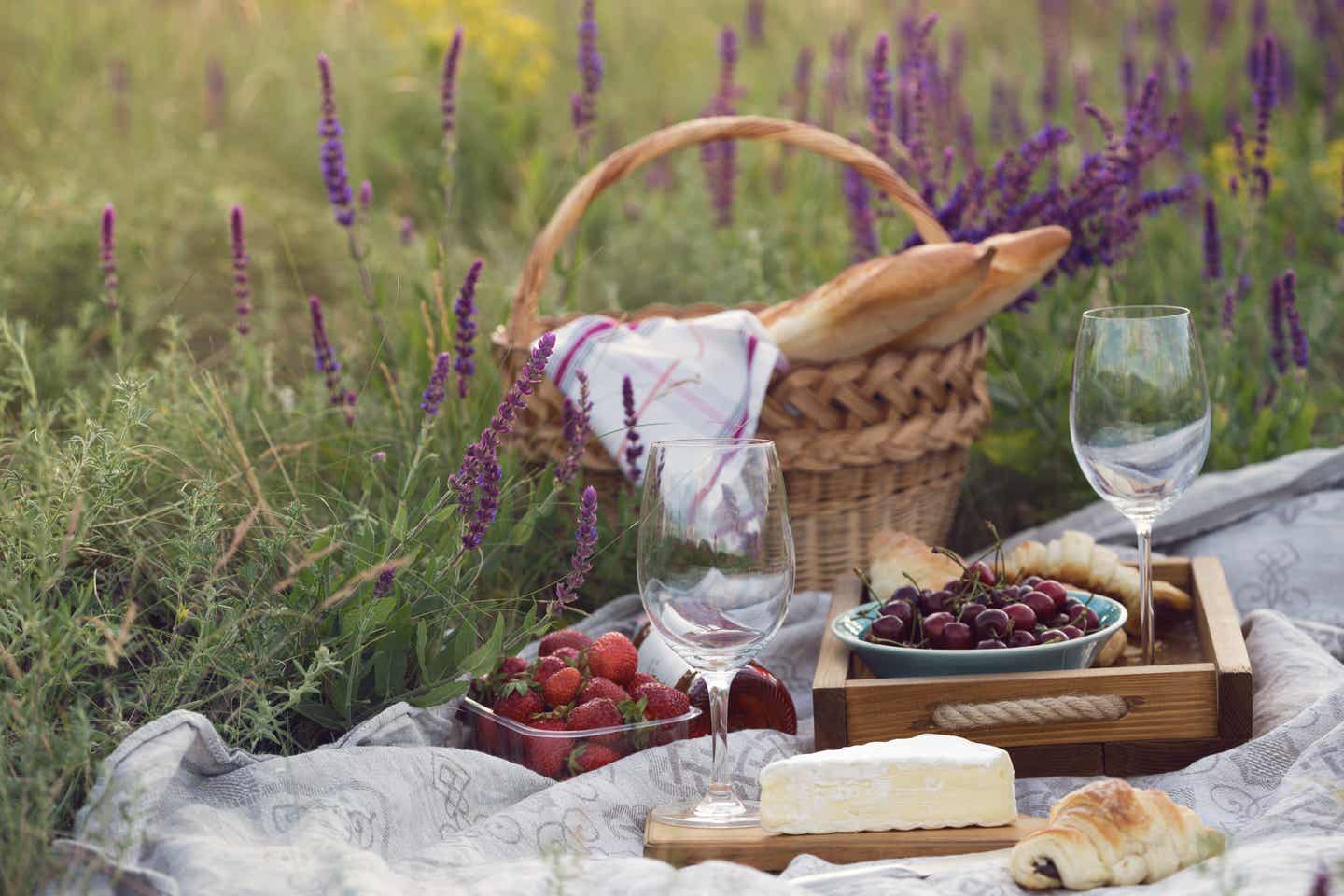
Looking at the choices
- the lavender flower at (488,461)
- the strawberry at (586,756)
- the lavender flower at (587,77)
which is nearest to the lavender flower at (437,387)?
the lavender flower at (488,461)

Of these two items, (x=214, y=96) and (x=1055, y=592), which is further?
(x=214, y=96)

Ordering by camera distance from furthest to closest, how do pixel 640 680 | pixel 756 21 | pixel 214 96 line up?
pixel 214 96
pixel 756 21
pixel 640 680

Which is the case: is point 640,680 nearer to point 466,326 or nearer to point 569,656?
point 569,656

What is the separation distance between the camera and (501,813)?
154cm

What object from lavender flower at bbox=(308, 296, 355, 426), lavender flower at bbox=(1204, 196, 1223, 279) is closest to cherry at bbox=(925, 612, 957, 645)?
lavender flower at bbox=(308, 296, 355, 426)

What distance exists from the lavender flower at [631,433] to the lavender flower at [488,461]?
0.32 m

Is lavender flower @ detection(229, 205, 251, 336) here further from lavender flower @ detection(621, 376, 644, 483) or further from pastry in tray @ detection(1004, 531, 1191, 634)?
pastry in tray @ detection(1004, 531, 1191, 634)

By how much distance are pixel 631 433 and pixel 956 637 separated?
2.06 feet

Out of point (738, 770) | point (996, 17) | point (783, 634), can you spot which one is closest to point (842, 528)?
point (783, 634)

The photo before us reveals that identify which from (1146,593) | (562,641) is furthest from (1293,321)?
(562,641)

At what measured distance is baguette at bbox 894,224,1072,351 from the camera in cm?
238

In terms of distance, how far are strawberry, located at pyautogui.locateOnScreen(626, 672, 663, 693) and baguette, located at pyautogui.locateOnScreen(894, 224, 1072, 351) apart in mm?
858

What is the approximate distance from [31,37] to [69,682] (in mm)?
4664

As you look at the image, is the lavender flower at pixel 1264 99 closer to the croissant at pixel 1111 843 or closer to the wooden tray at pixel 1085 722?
the wooden tray at pixel 1085 722
